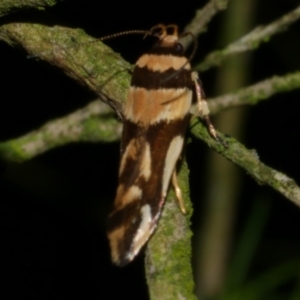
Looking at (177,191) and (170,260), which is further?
(177,191)

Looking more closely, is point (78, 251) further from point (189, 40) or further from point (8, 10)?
point (8, 10)

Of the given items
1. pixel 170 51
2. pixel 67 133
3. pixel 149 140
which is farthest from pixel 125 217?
pixel 67 133

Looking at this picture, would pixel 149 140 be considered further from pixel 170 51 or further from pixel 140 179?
pixel 170 51

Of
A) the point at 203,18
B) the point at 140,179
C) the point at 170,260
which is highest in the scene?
the point at 203,18

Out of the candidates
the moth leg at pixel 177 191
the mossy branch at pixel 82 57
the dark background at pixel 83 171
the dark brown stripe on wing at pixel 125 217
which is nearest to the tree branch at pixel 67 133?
the dark background at pixel 83 171

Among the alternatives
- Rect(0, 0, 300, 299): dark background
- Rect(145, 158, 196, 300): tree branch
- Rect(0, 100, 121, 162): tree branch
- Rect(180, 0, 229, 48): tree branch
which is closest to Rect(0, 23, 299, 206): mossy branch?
Rect(145, 158, 196, 300): tree branch

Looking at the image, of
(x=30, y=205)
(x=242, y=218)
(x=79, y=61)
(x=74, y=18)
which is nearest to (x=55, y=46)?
(x=79, y=61)

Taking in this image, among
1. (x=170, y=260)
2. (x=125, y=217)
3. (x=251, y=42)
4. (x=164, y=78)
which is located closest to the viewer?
(x=170, y=260)
